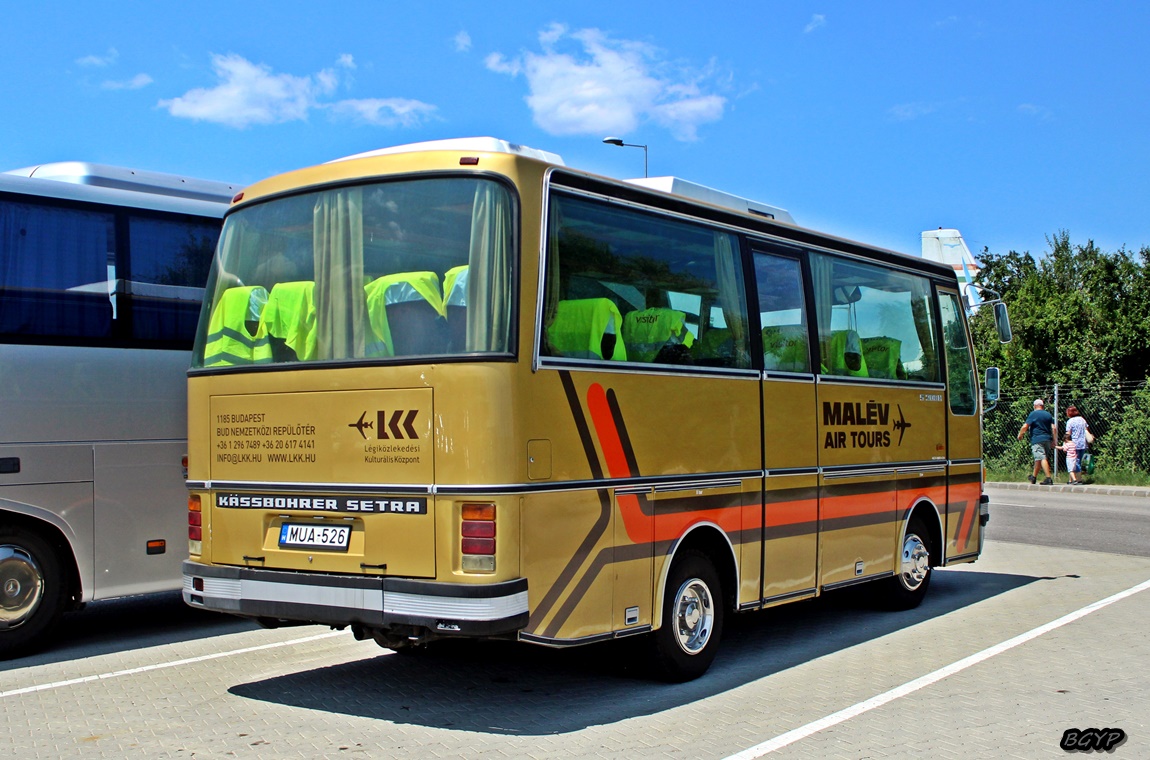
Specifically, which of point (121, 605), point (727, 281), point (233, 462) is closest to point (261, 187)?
point (233, 462)

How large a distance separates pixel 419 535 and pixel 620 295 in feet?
6.58

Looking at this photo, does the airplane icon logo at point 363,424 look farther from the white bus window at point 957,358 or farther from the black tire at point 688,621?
the white bus window at point 957,358

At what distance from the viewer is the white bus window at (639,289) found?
264 inches

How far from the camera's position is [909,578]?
10.4 m

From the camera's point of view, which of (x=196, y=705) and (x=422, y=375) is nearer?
(x=422, y=375)

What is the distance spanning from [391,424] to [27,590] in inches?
161

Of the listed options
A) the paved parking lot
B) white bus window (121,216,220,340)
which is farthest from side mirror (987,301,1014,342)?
white bus window (121,216,220,340)

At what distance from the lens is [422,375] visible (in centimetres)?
634

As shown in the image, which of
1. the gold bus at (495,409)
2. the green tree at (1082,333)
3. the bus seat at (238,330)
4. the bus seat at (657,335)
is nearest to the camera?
the gold bus at (495,409)

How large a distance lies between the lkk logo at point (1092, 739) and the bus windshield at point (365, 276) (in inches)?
146

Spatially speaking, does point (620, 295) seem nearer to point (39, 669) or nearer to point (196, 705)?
point (196, 705)

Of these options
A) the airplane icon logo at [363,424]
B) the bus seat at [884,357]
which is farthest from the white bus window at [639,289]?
the bus seat at [884,357]

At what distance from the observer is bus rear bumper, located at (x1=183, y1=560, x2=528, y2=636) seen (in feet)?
19.8

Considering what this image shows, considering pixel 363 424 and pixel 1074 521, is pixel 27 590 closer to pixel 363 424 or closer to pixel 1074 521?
pixel 363 424
